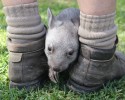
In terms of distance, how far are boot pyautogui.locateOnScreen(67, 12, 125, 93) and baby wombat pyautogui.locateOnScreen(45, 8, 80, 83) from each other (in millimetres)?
44

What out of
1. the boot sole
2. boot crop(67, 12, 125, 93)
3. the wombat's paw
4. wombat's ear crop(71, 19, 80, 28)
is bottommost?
the boot sole

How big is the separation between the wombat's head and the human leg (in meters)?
0.04

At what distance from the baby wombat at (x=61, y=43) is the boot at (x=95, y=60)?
0.15ft

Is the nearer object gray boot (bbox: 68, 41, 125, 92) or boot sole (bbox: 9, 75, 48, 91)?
gray boot (bbox: 68, 41, 125, 92)

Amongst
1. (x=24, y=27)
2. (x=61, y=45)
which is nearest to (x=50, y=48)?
(x=61, y=45)

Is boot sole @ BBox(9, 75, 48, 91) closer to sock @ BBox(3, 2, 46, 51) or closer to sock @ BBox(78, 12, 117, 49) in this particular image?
sock @ BBox(3, 2, 46, 51)

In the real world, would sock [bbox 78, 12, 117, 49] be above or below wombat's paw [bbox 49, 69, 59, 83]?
above

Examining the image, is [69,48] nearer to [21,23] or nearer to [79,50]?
[79,50]

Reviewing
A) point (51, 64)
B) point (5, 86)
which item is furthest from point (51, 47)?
point (5, 86)

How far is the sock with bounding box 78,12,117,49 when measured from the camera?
1.71m

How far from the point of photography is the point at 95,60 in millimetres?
1774

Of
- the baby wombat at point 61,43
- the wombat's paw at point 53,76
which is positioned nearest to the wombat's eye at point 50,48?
the baby wombat at point 61,43

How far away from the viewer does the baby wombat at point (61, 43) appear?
1.77 metres

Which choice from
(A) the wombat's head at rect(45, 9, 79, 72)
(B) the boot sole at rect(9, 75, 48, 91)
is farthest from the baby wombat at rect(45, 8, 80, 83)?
(B) the boot sole at rect(9, 75, 48, 91)
